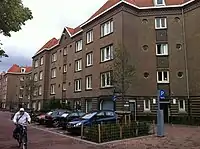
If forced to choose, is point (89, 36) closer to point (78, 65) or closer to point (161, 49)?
point (78, 65)

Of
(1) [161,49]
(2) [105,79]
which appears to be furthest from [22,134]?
(1) [161,49]

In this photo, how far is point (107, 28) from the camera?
32.4 m

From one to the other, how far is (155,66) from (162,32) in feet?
13.8

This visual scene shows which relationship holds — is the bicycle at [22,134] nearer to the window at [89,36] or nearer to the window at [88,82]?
the window at [88,82]

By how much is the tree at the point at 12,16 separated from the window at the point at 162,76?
61.6 ft

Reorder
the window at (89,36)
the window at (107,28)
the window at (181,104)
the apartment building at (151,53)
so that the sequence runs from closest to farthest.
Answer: the apartment building at (151,53) < the window at (181,104) < the window at (107,28) < the window at (89,36)

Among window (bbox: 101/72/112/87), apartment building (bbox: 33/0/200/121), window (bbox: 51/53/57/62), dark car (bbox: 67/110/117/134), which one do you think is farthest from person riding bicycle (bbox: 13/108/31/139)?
window (bbox: 51/53/57/62)

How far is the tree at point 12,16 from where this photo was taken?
1241cm

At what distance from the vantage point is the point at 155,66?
30.2 meters

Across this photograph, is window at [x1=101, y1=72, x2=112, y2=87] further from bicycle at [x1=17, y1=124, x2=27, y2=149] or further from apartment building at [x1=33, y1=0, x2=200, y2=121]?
bicycle at [x1=17, y1=124, x2=27, y2=149]

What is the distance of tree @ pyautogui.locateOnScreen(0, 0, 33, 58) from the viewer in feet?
40.7

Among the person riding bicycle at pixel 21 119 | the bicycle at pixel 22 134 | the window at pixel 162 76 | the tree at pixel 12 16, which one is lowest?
the bicycle at pixel 22 134

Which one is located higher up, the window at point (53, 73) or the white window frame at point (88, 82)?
the window at point (53, 73)

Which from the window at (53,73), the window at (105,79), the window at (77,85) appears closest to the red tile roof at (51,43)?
the window at (53,73)
